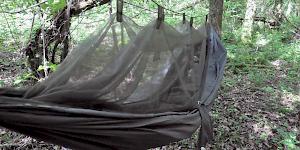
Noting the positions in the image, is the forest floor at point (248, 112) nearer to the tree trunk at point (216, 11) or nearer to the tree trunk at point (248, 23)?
the tree trunk at point (216, 11)

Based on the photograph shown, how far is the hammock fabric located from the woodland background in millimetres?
294

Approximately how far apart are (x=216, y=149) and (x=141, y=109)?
1618 mm

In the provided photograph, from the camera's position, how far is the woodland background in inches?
128

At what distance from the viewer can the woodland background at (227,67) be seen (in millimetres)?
3244

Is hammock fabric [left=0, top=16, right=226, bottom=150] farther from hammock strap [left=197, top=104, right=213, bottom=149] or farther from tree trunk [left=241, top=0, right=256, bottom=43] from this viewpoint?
tree trunk [left=241, top=0, right=256, bottom=43]

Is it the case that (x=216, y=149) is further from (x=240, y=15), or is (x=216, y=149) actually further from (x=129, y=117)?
(x=240, y=15)

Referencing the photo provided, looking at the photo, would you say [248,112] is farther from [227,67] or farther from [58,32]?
[58,32]


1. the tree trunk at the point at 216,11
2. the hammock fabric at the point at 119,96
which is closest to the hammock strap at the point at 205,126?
the hammock fabric at the point at 119,96

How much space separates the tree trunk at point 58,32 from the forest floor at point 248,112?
11.2 inches

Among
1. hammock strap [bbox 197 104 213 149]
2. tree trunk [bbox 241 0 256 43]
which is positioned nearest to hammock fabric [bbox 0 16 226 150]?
hammock strap [bbox 197 104 213 149]

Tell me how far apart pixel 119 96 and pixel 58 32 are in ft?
6.11

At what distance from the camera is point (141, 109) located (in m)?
1.92

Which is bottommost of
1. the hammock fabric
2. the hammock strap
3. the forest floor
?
the forest floor

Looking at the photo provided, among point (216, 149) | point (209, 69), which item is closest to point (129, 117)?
point (209, 69)
